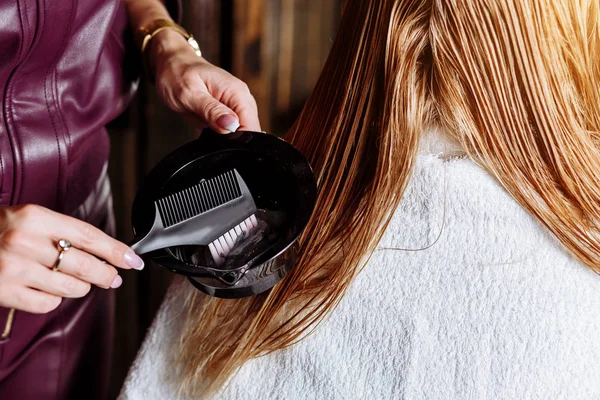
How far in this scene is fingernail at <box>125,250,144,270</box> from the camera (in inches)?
23.0

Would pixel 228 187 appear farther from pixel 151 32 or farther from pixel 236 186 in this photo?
pixel 151 32

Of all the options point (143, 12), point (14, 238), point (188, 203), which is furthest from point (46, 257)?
point (143, 12)

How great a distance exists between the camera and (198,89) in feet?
2.65

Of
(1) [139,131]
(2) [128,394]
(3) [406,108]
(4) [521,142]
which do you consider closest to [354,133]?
(3) [406,108]

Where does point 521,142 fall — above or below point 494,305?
above

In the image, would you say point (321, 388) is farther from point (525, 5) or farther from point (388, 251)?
point (525, 5)

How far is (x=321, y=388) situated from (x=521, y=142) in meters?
0.33

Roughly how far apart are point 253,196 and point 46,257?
0.21 metres

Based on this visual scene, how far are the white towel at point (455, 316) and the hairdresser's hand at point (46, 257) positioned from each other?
0.22 m

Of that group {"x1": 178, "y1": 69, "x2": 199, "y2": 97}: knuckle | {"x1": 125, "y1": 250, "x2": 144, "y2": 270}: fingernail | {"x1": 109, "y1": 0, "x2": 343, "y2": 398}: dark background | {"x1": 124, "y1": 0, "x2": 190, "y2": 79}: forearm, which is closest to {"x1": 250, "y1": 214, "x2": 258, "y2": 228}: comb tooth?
{"x1": 125, "y1": 250, "x2": 144, "y2": 270}: fingernail

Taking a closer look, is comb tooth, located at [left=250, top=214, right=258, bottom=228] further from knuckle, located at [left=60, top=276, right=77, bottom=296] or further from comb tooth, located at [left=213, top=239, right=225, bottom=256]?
knuckle, located at [left=60, top=276, right=77, bottom=296]

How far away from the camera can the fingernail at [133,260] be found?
58cm

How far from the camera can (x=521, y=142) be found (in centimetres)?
64

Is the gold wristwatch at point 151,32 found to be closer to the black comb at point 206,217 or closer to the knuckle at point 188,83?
the knuckle at point 188,83
